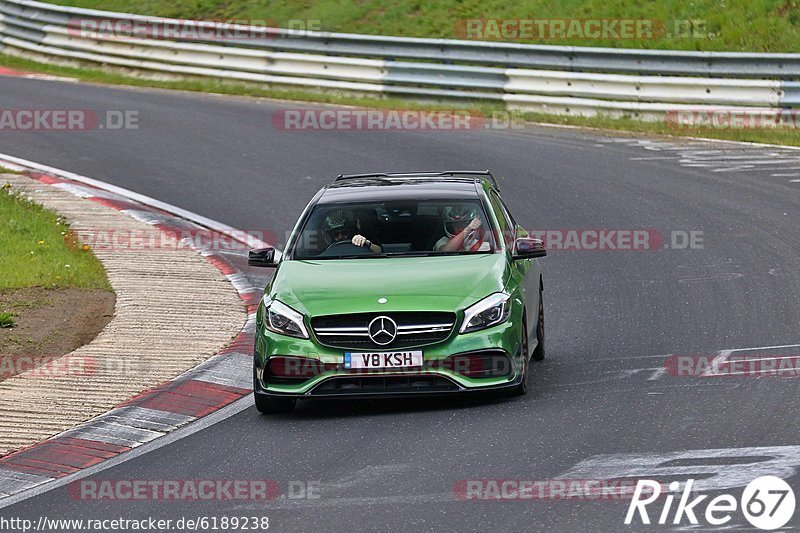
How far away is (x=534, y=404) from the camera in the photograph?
31.6ft

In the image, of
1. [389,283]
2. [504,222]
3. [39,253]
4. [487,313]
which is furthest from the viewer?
[39,253]

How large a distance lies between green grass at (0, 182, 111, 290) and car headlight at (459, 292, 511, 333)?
17.9 ft

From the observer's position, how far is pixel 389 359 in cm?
934

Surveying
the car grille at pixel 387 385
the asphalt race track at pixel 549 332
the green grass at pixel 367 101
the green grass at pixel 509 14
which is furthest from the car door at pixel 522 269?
the green grass at pixel 509 14

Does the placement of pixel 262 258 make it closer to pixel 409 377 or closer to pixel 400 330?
pixel 400 330

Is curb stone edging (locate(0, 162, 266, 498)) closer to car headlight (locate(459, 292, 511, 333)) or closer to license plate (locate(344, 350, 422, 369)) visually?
license plate (locate(344, 350, 422, 369))

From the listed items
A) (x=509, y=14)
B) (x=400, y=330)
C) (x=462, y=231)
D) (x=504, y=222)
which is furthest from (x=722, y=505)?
(x=509, y=14)

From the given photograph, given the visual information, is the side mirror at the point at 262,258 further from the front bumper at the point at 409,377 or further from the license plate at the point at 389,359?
the license plate at the point at 389,359

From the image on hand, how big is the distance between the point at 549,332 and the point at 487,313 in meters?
2.65

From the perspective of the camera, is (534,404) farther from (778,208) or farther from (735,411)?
(778,208)

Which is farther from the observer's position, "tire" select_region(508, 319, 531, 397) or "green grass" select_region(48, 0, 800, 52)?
"green grass" select_region(48, 0, 800, 52)

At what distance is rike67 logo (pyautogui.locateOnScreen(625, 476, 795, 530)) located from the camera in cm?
680

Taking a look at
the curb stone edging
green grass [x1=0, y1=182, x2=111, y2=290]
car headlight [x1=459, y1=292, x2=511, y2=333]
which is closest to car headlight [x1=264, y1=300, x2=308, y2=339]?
the curb stone edging

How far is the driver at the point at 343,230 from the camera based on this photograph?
35.0 ft
